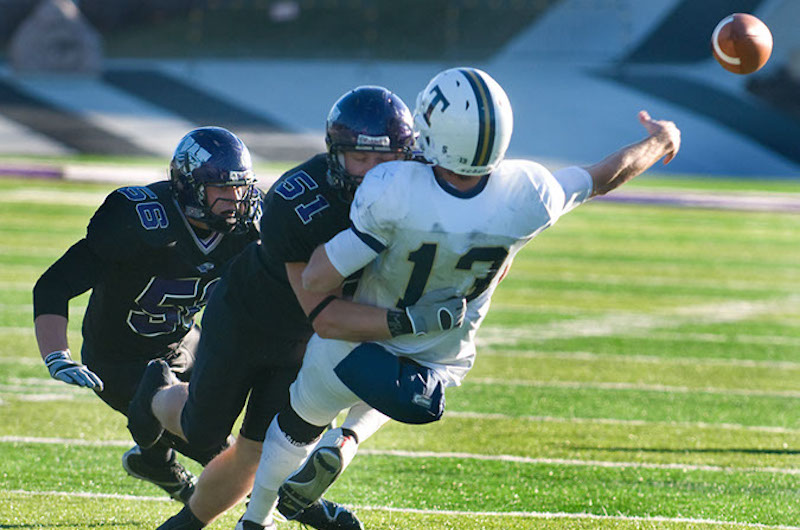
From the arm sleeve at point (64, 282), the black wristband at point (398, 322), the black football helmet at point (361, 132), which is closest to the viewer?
the black wristband at point (398, 322)

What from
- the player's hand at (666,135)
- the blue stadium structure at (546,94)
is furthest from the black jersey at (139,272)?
the blue stadium structure at (546,94)

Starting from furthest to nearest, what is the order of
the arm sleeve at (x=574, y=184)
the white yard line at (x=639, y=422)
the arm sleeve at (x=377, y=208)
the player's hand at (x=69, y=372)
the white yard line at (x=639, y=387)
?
the white yard line at (x=639, y=387)
the white yard line at (x=639, y=422)
the player's hand at (x=69, y=372)
the arm sleeve at (x=574, y=184)
the arm sleeve at (x=377, y=208)

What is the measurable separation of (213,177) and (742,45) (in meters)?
2.06

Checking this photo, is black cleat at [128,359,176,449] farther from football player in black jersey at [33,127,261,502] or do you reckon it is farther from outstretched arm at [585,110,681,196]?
outstretched arm at [585,110,681,196]

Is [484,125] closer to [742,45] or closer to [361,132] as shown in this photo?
[361,132]

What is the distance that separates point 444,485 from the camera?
5086 mm

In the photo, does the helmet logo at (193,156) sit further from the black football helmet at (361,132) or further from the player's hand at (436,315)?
the player's hand at (436,315)

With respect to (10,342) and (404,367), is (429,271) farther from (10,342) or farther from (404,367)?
(10,342)

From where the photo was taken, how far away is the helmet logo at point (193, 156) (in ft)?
14.3

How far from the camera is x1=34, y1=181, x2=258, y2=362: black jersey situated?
4.32m

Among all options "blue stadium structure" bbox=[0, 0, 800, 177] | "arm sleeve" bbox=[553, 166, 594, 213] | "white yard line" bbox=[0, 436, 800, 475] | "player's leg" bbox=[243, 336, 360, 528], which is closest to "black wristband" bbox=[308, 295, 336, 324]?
"player's leg" bbox=[243, 336, 360, 528]

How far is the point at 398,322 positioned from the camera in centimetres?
353

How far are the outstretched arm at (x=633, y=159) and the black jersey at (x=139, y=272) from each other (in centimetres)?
137

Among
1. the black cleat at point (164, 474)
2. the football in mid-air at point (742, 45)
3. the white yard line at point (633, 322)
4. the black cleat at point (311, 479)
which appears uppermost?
the football in mid-air at point (742, 45)
